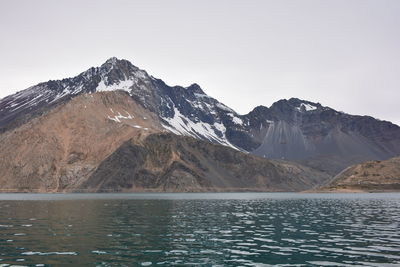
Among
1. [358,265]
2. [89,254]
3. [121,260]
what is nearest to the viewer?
[358,265]

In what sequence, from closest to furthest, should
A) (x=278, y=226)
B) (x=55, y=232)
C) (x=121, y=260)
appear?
(x=121, y=260) → (x=55, y=232) → (x=278, y=226)

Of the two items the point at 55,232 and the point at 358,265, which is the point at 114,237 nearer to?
the point at 55,232

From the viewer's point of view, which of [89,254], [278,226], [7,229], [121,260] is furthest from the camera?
[278,226]

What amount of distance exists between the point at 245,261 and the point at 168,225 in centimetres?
2700

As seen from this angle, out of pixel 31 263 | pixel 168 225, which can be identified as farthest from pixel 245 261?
pixel 168 225

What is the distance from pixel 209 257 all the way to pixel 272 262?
4966mm

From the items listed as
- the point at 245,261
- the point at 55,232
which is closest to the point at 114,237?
the point at 55,232

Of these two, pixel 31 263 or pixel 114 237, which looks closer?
pixel 31 263

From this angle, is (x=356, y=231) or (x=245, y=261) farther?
(x=356, y=231)

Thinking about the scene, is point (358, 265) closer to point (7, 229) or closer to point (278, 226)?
point (278, 226)

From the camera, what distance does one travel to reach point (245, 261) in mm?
33344

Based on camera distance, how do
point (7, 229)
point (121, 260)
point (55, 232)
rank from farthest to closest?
1. point (7, 229)
2. point (55, 232)
3. point (121, 260)

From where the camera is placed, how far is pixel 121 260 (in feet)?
110

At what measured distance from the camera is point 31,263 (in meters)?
32.2
